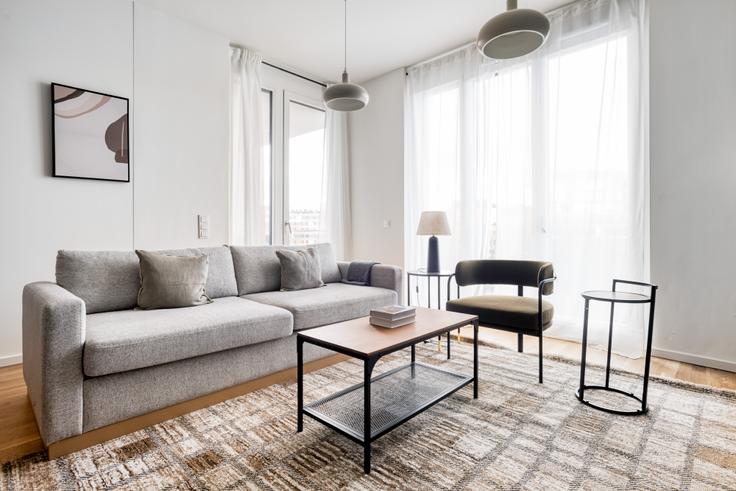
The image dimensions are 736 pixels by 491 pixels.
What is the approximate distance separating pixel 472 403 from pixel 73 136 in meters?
3.47

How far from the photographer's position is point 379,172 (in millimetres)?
5012

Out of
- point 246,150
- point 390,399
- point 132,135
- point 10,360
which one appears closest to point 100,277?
point 10,360

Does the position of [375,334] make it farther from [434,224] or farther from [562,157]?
[562,157]

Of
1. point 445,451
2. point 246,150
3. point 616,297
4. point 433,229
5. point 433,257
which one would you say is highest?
point 246,150

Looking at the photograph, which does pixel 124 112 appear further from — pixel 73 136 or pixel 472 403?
pixel 472 403

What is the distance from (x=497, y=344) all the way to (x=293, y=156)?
3225 millimetres

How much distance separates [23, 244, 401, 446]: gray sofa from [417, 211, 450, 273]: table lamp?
1008 mm

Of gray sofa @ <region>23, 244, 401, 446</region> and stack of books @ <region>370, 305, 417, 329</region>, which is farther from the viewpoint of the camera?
stack of books @ <region>370, 305, 417, 329</region>

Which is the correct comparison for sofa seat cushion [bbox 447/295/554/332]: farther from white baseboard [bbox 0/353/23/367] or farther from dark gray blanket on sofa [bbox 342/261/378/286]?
white baseboard [bbox 0/353/23/367]

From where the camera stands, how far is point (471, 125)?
162 inches

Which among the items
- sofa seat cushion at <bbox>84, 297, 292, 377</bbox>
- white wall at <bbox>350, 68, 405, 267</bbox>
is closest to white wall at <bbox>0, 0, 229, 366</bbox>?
sofa seat cushion at <bbox>84, 297, 292, 377</bbox>

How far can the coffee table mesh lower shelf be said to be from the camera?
1771 millimetres

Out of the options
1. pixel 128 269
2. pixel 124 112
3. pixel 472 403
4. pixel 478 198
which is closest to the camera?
pixel 472 403

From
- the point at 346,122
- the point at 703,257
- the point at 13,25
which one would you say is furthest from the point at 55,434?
the point at 346,122
